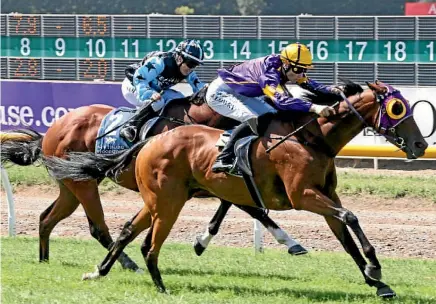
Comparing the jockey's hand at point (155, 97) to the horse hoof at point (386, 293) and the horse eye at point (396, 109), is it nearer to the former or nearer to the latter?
the horse eye at point (396, 109)

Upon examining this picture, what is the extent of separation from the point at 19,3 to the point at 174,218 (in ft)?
111

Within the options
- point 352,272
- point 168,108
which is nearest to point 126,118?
point 168,108


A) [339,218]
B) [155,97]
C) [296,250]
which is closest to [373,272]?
[339,218]

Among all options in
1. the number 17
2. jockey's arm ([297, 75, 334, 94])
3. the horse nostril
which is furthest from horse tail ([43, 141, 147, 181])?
the number 17

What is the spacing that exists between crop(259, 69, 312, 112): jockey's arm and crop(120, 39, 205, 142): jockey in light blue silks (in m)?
1.48

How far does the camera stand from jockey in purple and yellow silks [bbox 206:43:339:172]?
27.1 ft

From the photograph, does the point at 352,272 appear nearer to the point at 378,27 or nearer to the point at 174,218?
the point at 174,218

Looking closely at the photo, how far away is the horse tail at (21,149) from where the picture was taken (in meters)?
10.4

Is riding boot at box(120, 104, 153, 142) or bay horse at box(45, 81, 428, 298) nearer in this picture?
bay horse at box(45, 81, 428, 298)

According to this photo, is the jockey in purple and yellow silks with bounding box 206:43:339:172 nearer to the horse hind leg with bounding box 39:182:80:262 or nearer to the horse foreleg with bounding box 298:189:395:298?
the horse foreleg with bounding box 298:189:395:298

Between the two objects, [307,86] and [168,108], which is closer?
[307,86]

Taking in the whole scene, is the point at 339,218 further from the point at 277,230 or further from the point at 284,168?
the point at 277,230

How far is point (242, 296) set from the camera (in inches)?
315

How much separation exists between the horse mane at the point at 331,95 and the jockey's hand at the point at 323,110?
0.17m
